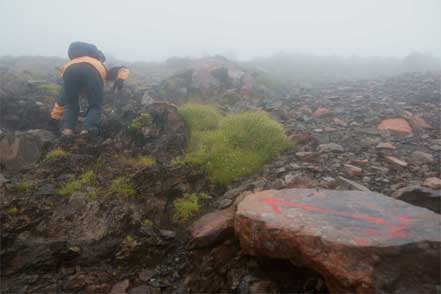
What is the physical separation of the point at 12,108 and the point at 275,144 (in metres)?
7.68

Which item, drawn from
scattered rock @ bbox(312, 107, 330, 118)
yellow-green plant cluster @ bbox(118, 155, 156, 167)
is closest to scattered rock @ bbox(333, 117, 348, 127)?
scattered rock @ bbox(312, 107, 330, 118)

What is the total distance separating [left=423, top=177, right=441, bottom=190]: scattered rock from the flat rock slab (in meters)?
1.34

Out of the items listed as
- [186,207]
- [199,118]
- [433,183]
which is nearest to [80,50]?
[199,118]

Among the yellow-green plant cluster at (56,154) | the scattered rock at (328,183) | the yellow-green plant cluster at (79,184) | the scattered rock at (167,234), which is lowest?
the scattered rock at (167,234)

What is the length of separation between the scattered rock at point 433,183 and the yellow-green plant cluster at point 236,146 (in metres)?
2.59

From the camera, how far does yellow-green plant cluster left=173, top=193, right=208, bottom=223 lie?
4.43 m

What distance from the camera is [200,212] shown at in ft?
15.1

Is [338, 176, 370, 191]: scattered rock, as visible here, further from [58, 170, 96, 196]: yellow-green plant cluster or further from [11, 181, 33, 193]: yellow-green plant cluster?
[11, 181, 33, 193]: yellow-green plant cluster

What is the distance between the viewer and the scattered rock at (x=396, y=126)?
700 cm

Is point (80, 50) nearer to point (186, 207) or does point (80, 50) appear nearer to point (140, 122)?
point (140, 122)

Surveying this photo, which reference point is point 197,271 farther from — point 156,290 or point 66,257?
point 66,257

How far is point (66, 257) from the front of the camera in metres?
3.46

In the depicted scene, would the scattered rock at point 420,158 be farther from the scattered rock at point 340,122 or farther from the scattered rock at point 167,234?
the scattered rock at point 167,234

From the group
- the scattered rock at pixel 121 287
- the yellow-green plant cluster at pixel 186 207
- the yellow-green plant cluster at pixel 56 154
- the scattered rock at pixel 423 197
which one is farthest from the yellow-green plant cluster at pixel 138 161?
the scattered rock at pixel 423 197
